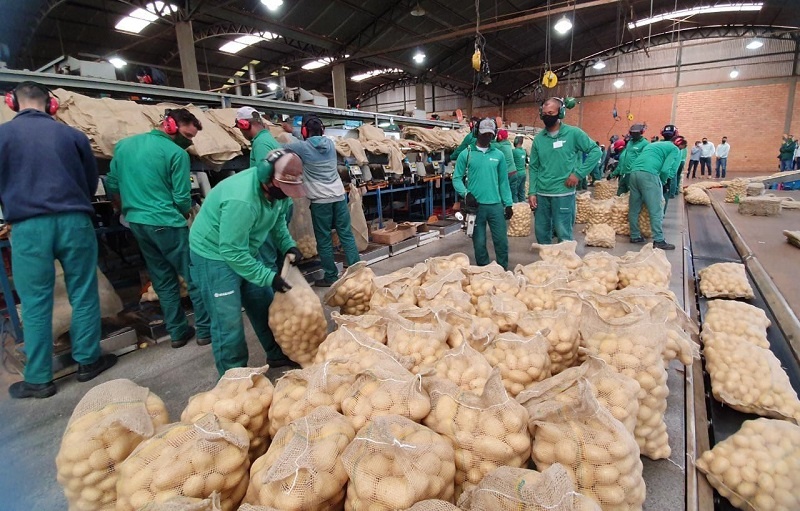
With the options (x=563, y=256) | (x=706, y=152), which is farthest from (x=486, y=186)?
(x=706, y=152)

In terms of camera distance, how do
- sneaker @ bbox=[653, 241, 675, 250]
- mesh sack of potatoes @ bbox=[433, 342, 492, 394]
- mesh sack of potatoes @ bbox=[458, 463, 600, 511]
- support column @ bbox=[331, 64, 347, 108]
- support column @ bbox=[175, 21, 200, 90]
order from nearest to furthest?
mesh sack of potatoes @ bbox=[458, 463, 600, 511] < mesh sack of potatoes @ bbox=[433, 342, 492, 394] < sneaker @ bbox=[653, 241, 675, 250] < support column @ bbox=[175, 21, 200, 90] < support column @ bbox=[331, 64, 347, 108]

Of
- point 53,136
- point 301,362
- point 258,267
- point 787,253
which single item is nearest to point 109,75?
point 53,136

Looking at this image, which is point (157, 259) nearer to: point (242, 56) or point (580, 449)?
point (580, 449)

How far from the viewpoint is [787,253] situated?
4262 mm

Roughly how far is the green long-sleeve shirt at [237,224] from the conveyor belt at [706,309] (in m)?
2.43

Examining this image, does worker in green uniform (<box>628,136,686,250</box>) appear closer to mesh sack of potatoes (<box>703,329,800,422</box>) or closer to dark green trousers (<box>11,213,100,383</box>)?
mesh sack of potatoes (<box>703,329,800,422</box>)

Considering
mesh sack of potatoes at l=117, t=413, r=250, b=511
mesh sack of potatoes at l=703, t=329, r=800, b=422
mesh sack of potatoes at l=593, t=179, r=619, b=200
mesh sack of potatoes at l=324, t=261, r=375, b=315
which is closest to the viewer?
mesh sack of potatoes at l=117, t=413, r=250, b=511

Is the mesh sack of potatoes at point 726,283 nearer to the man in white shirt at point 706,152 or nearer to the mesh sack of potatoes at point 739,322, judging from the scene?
the mesh sack of potatoes at point 739,322

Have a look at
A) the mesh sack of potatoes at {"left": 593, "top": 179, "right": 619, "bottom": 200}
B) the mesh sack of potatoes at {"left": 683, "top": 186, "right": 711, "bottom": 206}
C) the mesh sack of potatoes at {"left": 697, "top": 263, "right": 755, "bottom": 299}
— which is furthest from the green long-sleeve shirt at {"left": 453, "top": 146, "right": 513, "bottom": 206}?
the mesh sack of potatoes at {"left": 683, "top": 186, "right": 711, "bottom": 206}

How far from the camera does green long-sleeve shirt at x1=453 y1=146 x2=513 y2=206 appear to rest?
14.1 ft

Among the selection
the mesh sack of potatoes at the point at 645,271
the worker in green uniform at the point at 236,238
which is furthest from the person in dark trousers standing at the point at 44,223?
the mesh sack of potatoes at the point at 645,271

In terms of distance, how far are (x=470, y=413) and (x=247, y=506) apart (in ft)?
2.29

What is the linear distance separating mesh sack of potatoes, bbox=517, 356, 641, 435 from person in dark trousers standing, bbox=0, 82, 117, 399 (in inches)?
119

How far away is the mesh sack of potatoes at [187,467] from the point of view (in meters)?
1.05
